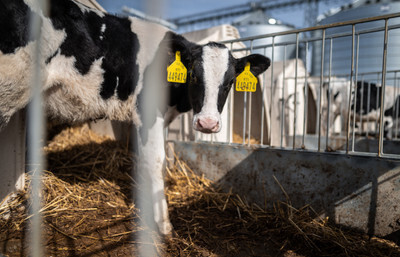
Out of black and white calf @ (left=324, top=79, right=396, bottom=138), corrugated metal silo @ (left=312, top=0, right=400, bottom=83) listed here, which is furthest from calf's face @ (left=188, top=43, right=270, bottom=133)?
corrugated metal silo @ (left=312, top=0, right=400, bottom=83)

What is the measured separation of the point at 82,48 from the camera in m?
2.24

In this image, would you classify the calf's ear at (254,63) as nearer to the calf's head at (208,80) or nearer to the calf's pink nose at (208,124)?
the calf's head at (208,80)

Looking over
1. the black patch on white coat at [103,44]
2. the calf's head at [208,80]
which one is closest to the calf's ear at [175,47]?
the calf's head at [208,80]

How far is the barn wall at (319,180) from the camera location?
2395 mm

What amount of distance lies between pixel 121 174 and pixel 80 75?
5.12ft

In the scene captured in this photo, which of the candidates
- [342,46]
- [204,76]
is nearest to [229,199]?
[204,76]

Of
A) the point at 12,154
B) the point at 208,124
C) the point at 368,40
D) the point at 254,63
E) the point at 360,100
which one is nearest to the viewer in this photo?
the point at 208,124

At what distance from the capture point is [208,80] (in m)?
2.51

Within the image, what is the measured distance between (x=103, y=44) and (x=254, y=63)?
1543 millimetres

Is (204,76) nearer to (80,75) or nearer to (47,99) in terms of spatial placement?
(80,75)

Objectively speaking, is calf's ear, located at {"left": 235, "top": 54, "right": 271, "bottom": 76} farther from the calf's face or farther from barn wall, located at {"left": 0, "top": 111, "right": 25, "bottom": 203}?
barn wall, located at {"left": 0, "top": 111, "right": 25, "bottom": 203}

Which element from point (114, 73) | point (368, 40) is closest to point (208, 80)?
point (114, 73)

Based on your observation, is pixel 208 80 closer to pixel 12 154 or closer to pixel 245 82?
pixel 245 82

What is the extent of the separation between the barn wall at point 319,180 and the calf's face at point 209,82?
94 cm
